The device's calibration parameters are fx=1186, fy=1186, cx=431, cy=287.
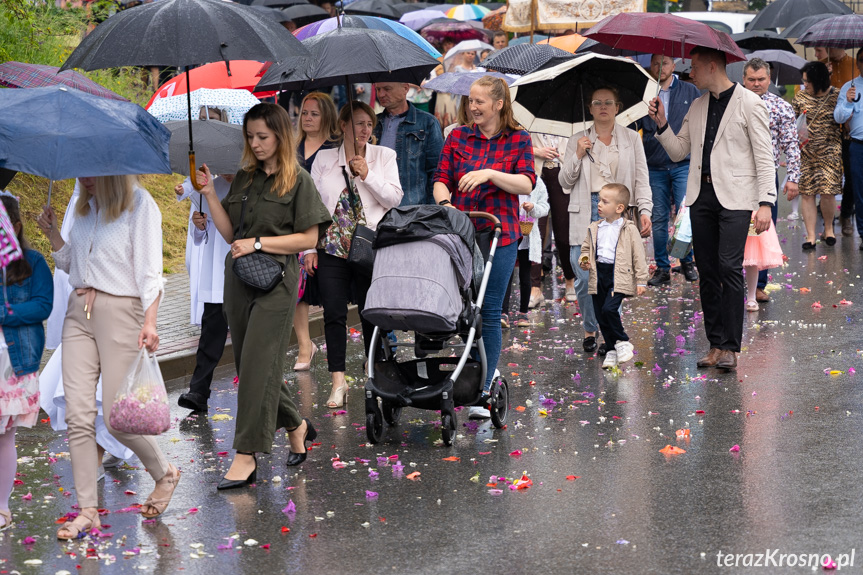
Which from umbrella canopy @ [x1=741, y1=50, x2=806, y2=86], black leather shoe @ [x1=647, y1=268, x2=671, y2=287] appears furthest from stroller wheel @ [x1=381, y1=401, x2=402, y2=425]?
umbrella canopy @ [x1=741, y1=50, x2=806, y2=86]

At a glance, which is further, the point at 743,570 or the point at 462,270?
the point at 462,270

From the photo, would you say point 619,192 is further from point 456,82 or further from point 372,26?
point 456,82

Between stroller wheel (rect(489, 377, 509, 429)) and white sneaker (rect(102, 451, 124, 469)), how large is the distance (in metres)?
Result: 2.16

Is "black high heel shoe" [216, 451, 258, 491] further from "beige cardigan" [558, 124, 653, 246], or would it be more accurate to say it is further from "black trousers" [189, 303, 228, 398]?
"beige cardigan" [558, 124, 653, 246]

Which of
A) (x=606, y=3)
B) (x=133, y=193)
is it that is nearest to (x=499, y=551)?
(x=133, y=193)

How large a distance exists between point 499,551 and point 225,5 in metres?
3.13

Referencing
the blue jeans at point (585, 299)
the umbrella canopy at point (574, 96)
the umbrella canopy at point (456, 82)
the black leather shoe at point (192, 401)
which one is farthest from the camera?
the umbrella canopy at point (456, 82)

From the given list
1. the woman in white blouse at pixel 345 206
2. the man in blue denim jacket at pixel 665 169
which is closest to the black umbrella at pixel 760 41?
the man in blue denim jacket at pixel 665 169

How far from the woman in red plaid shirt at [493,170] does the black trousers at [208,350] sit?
1.73 metres

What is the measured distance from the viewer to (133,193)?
217 inches

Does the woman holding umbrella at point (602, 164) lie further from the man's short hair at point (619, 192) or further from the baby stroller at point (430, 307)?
the baby stroller at point (430, 307)

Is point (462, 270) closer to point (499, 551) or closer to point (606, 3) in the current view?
point (499, 551)

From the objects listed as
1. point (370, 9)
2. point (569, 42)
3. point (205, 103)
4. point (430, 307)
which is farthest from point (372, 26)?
point (370, 9)

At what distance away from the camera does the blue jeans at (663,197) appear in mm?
12703
